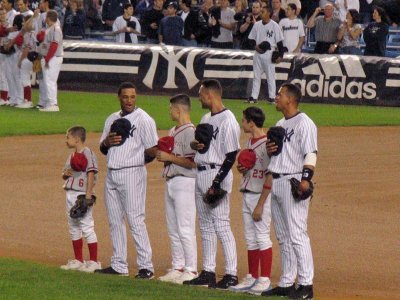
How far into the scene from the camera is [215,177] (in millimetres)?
10836

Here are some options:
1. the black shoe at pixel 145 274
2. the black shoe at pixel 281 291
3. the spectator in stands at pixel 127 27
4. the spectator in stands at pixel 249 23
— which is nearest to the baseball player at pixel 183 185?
the black shoe at pixel 145 274

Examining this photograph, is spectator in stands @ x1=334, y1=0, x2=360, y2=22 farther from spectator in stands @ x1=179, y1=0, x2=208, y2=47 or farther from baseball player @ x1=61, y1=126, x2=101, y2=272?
baseball player @ x1=61, y1=126, x2=101, y2=272

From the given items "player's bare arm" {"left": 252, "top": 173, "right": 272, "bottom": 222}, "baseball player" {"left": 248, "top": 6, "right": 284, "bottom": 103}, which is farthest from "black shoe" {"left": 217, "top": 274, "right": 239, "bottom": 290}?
"baseball player" {"left": 248, "top": 6, "right": 284, "bottom": 103}

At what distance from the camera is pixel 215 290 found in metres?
10.6

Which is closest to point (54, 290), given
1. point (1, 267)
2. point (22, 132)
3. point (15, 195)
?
A: point (1, 267)

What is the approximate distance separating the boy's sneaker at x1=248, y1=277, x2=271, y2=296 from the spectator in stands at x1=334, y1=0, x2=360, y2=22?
18006 millimetres

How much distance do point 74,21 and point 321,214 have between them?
16619 millimetres

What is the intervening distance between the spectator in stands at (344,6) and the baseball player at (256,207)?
17495mm

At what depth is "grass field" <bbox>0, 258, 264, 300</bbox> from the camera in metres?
9.93

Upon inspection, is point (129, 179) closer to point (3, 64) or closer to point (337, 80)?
point (3, 64)

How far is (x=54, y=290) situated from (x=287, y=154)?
88.6 inches

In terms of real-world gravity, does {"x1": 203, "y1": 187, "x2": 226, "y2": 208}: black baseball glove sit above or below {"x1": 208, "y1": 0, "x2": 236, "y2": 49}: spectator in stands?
below

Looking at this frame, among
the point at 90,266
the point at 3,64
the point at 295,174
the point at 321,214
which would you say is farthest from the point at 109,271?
the point at 3,64

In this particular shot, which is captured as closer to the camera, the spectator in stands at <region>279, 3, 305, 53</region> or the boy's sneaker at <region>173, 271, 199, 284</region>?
the boy's sneaker at <region>173, 271, 199, 284</region>
